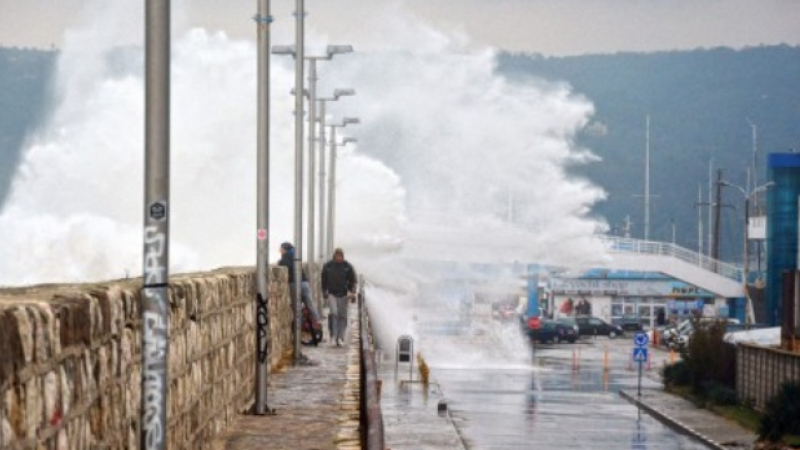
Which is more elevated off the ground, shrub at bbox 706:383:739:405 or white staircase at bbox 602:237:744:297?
white staircase at bbox 602:237:744:297

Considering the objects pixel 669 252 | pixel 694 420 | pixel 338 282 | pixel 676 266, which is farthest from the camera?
pixel 669 252

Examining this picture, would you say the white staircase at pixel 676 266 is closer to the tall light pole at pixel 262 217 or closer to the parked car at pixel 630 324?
the parked car at pixel 630 324

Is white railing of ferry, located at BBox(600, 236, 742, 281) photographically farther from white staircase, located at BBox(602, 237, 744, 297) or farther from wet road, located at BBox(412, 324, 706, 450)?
wet road, located at BBox(412, 324, 706, 450)

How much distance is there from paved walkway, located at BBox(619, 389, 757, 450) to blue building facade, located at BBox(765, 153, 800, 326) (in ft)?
53.3

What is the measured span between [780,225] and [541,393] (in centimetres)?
2084

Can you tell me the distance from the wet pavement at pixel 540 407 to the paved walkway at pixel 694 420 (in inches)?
1.8

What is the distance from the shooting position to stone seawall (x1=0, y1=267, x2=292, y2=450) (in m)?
7.97

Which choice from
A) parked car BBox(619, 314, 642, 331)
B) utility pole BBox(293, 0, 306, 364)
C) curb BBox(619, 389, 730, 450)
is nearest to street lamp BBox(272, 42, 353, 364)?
utility pole BBox(293, 0, 306, 364)

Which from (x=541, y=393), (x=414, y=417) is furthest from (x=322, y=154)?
(x=414, y=417)

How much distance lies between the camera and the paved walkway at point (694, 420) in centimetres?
4919

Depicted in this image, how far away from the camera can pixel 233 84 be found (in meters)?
136

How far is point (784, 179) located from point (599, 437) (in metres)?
37.4

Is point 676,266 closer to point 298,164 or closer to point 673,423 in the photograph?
point 673,423

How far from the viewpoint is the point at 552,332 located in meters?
109
